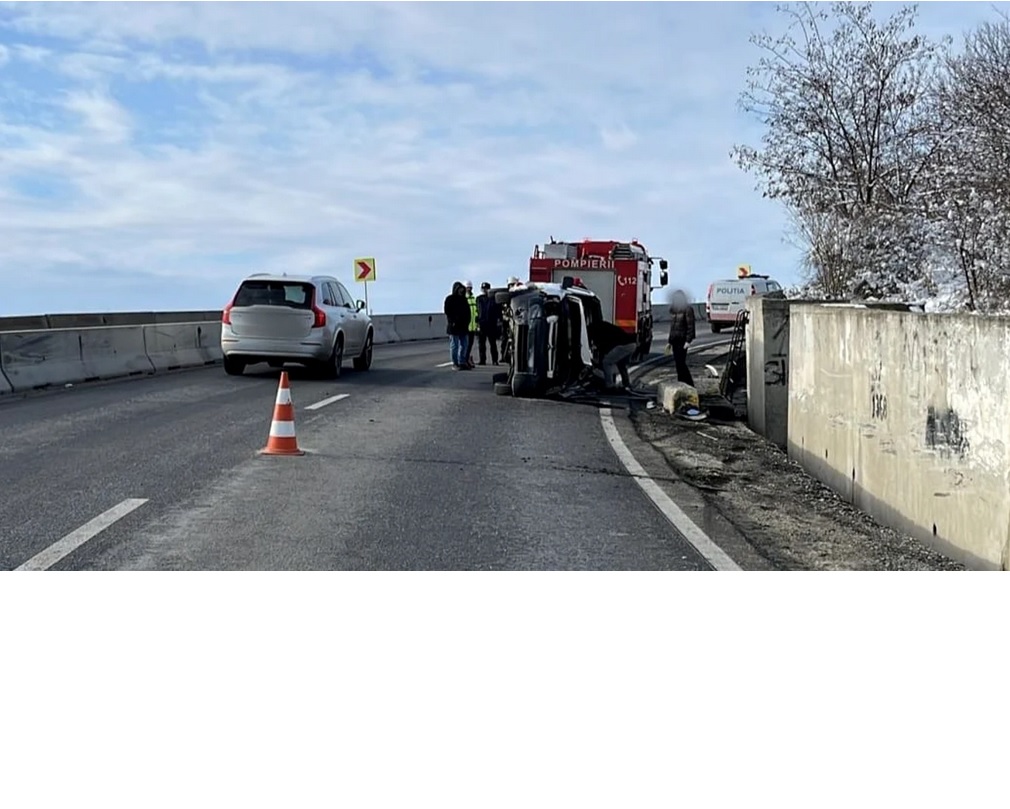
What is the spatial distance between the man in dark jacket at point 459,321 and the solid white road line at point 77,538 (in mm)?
15641

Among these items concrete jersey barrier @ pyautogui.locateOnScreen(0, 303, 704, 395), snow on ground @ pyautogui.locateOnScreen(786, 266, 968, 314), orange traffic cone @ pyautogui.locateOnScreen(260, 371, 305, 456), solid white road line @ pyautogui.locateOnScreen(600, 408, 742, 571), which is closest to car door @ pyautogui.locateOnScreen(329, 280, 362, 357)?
concrete jersey barrier @ pyautogui.locateOnScreen(0, 303, 704, 395)

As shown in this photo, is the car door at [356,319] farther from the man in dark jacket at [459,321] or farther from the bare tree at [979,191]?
the bare tree at [979,191]

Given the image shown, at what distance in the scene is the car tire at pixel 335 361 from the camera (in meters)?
21.3

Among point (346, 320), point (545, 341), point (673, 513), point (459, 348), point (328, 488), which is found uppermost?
point (346, 320)

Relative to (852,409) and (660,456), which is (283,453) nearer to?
(660,456)

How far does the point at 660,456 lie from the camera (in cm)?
1306

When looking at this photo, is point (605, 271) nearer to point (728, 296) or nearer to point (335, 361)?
point (335, 361)

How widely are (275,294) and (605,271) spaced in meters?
9.30

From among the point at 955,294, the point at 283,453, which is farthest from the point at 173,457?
the point at 955,294

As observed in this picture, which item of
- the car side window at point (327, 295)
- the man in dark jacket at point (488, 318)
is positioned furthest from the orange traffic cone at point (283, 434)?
the man in dark jacket at point (488, 318)

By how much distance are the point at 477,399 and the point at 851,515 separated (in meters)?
9.13

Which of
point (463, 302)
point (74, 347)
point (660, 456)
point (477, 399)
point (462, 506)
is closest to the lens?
point (462, 506)

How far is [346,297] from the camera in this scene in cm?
2317

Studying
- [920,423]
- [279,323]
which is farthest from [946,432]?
[279,323]
